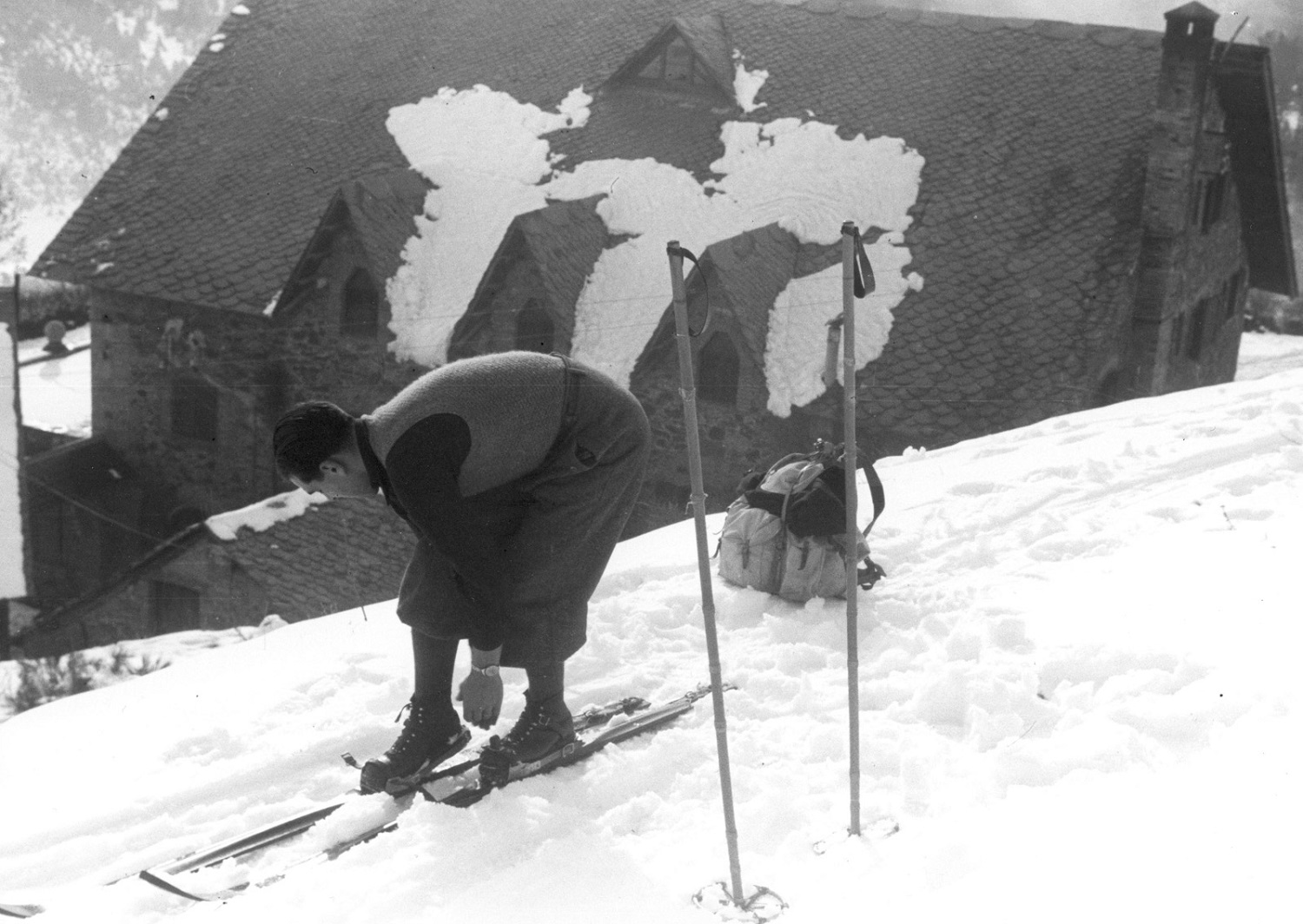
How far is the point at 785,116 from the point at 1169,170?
438 centimetres

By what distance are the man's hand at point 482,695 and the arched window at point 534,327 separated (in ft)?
35.2

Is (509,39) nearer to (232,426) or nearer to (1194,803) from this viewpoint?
(232,426)

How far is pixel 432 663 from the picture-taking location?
4.02m

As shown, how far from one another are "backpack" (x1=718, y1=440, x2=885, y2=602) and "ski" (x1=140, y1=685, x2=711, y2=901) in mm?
817

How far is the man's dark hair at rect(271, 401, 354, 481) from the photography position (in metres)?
3.55

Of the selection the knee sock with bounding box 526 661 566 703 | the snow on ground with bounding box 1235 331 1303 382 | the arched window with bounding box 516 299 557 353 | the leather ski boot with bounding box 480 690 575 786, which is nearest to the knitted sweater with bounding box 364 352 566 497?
the knee sock with bounding box 526 661 566 703

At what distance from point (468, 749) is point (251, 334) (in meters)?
12.8

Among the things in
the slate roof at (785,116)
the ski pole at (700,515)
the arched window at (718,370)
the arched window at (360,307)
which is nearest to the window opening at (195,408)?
the slate roof at (785,116)

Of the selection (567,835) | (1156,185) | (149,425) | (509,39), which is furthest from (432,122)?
(567,835)

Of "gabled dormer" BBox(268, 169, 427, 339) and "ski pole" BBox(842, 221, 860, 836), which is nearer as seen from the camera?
"ski pole" BBox(842, 221, 860, 836)

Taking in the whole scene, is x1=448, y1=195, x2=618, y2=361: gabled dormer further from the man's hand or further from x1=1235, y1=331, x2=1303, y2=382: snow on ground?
x1=1235, y1=331, x2=1303, y2=382: snow on ground

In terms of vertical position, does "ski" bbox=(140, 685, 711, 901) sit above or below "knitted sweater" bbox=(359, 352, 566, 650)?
below

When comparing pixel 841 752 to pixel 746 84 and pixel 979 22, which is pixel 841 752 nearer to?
pixel 746 84

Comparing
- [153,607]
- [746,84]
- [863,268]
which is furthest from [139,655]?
[863,268]
